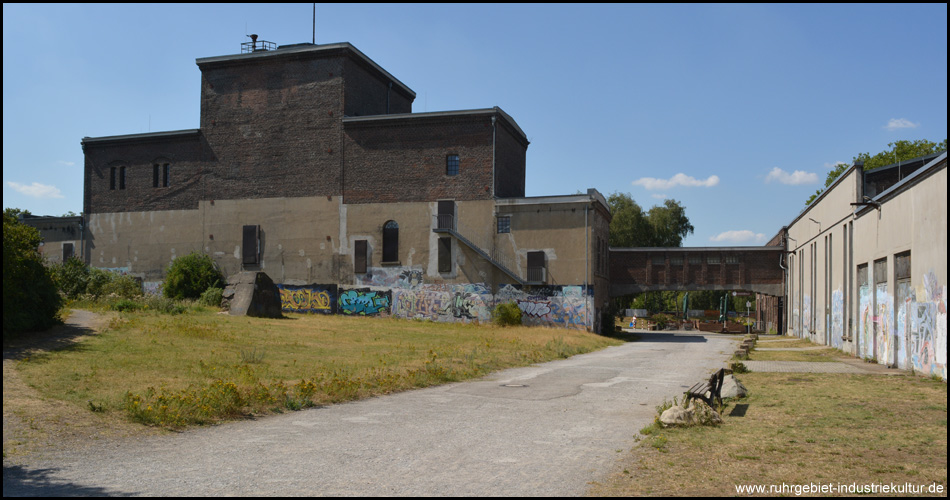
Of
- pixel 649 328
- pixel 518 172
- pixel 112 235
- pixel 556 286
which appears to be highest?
pixel 518 172

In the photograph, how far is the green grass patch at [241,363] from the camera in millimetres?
11055

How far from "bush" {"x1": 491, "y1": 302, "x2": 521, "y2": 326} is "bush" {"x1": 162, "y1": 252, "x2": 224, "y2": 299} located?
53.4ft

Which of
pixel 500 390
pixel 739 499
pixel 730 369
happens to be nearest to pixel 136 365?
pixel 500 390

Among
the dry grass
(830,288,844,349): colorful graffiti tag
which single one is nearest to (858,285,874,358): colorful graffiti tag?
(830,288,844,349): colorful graffiti tag

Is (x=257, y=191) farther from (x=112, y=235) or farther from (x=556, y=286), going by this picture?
(x=556, y=286)

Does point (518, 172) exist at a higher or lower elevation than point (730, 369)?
higher

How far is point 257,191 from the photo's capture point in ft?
135

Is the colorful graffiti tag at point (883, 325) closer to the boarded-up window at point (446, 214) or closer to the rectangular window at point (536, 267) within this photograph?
the rectangular window at point (536, 267)

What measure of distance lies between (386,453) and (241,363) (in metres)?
8.93

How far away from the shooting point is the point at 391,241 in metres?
38.9

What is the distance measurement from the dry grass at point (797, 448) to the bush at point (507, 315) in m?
22.4

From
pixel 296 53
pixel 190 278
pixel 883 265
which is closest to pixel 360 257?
pixel 190 278

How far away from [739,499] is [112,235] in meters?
44.9

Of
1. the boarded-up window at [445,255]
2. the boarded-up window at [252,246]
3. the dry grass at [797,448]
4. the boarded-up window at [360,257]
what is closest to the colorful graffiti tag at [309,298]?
the boarded-up window at [360,257]
